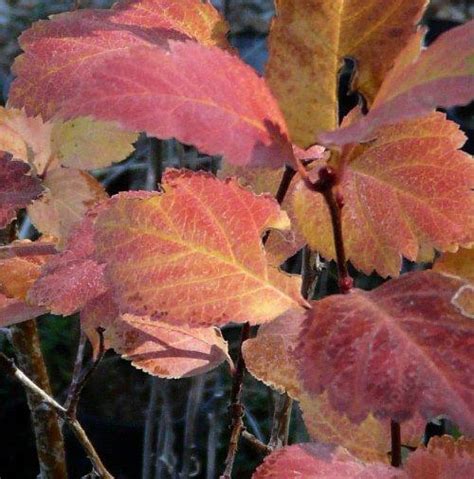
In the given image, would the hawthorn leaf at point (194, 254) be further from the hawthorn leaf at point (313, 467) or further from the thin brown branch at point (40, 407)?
the thin brown branch at point (40, 407)

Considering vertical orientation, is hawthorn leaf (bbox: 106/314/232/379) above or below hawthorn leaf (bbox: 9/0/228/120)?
below

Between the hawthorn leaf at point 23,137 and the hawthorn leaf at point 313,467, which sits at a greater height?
the hawthorn leaf at point 23,137

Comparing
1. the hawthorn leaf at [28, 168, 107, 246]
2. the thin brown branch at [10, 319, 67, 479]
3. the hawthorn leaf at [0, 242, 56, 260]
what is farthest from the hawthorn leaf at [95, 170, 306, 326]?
the thin brown branch at [10, 319, 67, 479]

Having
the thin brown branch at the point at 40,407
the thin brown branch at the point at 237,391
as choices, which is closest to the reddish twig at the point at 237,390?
the thin brown branch at the point at 237,391

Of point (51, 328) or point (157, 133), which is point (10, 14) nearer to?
point (51, 328)

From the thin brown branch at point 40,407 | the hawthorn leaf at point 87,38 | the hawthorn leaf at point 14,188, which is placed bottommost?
the thin brown branch at point 40,407

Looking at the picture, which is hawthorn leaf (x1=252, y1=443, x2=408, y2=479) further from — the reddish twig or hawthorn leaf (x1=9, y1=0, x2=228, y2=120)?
hawthorn leaf (x1=9, y1=0, x2=228, y2=120)
